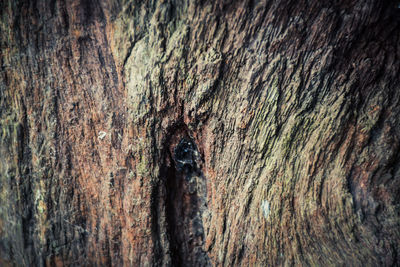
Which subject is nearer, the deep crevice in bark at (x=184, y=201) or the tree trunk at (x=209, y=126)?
the tree trunk at (x=209, y=126)

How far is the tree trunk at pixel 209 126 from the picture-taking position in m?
1.99

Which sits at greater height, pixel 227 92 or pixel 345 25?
pixel 345 25

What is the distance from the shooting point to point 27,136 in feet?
8.27

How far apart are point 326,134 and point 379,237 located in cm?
94

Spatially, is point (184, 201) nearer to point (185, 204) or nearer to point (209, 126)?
point (185, 204)

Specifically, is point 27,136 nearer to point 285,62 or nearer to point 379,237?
point 285,62

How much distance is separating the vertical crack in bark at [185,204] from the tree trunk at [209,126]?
0.04 ft

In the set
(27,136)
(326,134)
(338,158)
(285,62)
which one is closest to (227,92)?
(285,62)

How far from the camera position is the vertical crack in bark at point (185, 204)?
2361 mm

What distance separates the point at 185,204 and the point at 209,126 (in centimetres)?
86

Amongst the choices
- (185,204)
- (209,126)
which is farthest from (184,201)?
(209,126)

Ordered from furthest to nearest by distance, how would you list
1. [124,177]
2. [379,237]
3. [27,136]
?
[27,136]
[124,177]
[379,237]

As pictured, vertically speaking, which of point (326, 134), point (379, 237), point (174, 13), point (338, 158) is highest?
point (174, 13)

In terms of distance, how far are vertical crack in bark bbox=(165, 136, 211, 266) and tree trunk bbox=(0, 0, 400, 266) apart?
1 centimetres
